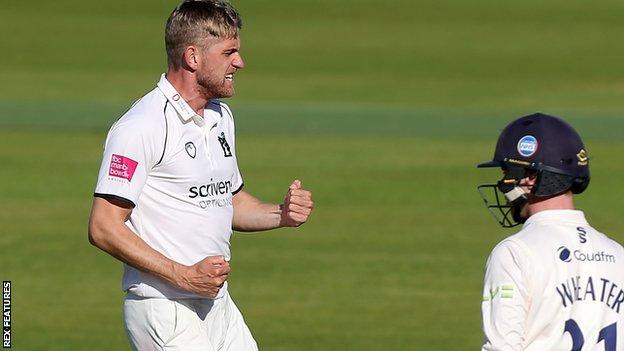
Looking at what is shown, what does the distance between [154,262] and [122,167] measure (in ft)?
1.50

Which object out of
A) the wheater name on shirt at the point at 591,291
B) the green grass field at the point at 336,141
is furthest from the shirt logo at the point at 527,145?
the green grass field at the point at 336,141

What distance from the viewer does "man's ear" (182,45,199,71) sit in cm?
673

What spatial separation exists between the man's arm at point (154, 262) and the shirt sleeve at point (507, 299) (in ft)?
5.26

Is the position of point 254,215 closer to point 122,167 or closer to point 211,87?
point 211,87

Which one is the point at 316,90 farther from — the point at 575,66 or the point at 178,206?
the point at 178,206

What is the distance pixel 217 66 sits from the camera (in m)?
6.77

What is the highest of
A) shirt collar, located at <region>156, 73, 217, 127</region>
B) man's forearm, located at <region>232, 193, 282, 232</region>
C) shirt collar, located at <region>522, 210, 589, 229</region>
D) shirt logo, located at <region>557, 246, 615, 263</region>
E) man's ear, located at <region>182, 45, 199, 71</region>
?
man's ear, located at <region>182, 45, 199, 71</region>

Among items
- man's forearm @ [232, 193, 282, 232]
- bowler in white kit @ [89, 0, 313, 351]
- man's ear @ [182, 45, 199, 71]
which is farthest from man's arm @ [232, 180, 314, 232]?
man's ear @ [182, 45, 199, 71]

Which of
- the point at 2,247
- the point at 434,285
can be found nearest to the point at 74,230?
the point at 2,247

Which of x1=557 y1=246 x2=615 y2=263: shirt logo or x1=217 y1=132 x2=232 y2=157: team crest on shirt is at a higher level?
x1=217 y1=132 x2=232 y2=157: team crest on shirt

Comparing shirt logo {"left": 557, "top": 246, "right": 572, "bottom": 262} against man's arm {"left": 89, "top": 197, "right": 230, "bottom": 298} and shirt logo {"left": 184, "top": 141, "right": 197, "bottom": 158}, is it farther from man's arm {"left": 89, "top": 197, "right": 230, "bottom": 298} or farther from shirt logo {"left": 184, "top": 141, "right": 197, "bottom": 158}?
shirt logo {"left": 184, "top": 141, "right": 197, "bottom": 158}

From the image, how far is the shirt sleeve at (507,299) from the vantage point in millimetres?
4961

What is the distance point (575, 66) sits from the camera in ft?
118

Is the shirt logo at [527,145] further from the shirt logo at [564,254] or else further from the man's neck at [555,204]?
the shirt logo at [564,254]
